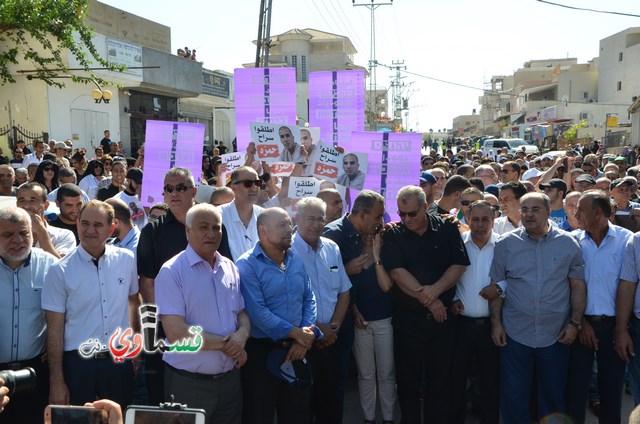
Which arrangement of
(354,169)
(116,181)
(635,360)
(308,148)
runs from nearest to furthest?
(635,360) < (354,169) < (308,148) < (116,181)

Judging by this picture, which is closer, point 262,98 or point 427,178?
point 427,178

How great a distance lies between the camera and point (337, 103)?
846 centimetres

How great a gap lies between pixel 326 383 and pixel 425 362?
0.82m

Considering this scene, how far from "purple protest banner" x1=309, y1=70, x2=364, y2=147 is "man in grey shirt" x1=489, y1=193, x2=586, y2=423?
4.56 m

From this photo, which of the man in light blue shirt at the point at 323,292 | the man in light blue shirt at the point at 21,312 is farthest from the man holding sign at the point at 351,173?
the man in light blue shirt at the point at 21,312

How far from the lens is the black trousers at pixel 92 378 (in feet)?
11.6

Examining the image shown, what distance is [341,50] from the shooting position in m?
57.4

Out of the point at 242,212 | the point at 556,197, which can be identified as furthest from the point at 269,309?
the point at 556,197

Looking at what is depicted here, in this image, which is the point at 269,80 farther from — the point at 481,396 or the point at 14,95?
the point at 14,95

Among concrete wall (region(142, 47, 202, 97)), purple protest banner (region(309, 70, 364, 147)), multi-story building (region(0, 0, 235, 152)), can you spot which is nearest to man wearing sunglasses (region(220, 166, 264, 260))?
purple protest banner (region(309, 70, 364, 147))

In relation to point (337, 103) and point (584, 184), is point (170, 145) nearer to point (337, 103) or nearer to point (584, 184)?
point (337, 103)

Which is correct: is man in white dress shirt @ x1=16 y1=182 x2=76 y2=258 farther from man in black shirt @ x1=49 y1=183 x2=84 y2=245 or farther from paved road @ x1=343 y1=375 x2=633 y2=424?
paved road @ x1=343 y1=375 x2=633 y2=424

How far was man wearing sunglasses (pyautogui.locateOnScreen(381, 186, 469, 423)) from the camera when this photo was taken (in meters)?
4.34

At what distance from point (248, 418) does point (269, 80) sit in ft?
17.2
